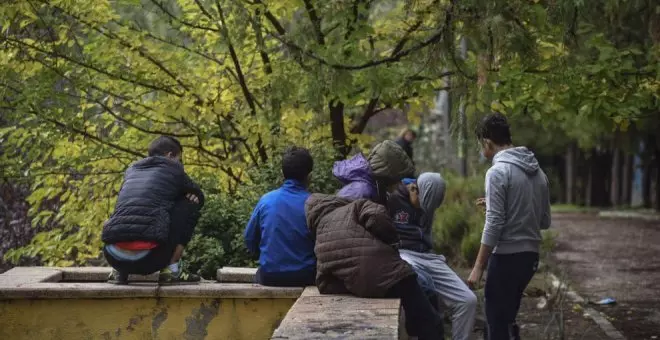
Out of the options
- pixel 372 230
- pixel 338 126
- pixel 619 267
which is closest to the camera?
pixel 372 230

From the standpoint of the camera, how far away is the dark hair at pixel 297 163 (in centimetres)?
784

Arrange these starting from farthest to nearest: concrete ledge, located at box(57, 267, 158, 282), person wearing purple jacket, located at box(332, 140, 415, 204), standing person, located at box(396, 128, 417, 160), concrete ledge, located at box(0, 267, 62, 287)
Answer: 1. standing person, located at box(396, 128, 417, 160)
2. concrete ledge, located at box(57, 267, 158, 282)
3. concrete ledge, located at box(0, 267, 62, 287)
4. person wearing purple jacket, located at box(332, 140, 415, 204)

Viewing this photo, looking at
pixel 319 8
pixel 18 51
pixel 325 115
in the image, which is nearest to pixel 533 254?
pixel 319 8

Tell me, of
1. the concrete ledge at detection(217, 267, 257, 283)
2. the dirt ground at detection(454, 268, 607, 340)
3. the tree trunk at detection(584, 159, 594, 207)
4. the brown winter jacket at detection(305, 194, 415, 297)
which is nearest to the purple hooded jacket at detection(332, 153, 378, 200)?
the brown winter jacket at detection(305, 194, 415, 297)

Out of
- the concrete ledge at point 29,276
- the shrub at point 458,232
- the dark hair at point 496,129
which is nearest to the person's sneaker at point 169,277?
the concrete ledge at point 29,276

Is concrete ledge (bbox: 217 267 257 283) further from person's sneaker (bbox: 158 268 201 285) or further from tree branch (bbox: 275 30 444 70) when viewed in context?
tree branch (bbox: 275 30 444 70)

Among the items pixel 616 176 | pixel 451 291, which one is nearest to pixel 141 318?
pixel 451 291

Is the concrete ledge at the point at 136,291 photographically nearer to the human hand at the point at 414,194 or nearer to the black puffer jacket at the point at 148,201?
the black puffer jacket at the point at 148,201

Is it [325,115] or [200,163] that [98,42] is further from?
[325,115]

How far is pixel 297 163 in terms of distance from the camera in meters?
7.86

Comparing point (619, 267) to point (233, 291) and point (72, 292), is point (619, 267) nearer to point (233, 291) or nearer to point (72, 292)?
point (233, 291)

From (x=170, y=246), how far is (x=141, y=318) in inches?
21.7

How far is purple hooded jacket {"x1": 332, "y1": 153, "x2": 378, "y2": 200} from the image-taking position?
7.51m

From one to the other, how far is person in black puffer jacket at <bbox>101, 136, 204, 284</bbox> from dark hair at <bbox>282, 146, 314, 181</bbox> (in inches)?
26.9
